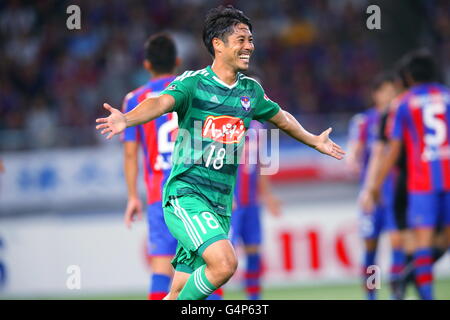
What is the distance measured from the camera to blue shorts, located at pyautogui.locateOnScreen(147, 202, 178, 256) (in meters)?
6.00

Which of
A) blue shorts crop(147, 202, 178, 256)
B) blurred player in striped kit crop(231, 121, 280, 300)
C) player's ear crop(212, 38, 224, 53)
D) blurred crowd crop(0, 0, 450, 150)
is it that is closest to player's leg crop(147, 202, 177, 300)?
blue shorts crop(147, 202, 178, 256)

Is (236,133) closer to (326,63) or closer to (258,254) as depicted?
(258,254)

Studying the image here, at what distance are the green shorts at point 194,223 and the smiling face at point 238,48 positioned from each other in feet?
2.76

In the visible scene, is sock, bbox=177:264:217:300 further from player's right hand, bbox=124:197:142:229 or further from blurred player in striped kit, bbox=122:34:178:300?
player's right hand, bbox=124:197:142:229

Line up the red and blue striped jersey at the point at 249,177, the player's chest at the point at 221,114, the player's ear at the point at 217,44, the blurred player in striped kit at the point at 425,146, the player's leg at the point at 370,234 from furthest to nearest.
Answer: the player's leg at the point at 370,234
the red and blue striped jersey at the point at 249,177
the blurred player in striped kit at the point at 425,146
the player's ear at the point at 217,44
the player's chest at the point at 221,114

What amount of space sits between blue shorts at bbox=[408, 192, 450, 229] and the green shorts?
9.76 ft

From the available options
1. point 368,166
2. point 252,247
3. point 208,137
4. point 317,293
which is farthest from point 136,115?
point 317,293

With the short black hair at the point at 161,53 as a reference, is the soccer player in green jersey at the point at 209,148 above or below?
below

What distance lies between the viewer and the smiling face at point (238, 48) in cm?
495

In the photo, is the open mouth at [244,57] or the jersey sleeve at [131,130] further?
the jersey sleeve at [131,130]

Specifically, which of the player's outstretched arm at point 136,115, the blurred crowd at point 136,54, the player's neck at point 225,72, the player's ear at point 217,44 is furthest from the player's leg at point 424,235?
the blurred crowd at point 136,54

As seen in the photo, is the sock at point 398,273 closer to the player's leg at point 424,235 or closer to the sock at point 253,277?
the player's leg at point 424,235
